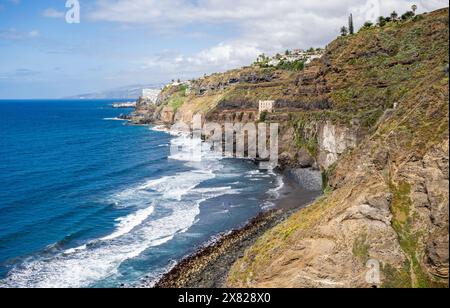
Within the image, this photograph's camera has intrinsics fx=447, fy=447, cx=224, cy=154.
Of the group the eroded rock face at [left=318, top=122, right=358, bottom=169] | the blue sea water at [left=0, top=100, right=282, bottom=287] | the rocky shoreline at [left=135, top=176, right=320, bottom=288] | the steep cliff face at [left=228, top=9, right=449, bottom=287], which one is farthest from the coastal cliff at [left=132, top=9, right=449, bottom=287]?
the eroded rock face at [left=318, top=122, right=358, bottom=169]

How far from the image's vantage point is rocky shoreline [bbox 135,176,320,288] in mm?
38031

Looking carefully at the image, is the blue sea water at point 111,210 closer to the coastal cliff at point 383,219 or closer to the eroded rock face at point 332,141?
the eroded rock face at point 332,141

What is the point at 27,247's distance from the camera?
45906 mm

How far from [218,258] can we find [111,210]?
21396 millimetres

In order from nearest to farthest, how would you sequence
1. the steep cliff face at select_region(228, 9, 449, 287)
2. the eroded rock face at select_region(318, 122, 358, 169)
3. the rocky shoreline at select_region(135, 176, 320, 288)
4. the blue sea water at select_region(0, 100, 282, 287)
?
the steep cliff face at select_region(228, 9, 449, 287) → the rocky shoreline at select_region(135, 176, 320, 288) → the blue sea water at select_region(0, 100, 282, 287) → the eroded rock face at select_region(318, 122, 358, 169)

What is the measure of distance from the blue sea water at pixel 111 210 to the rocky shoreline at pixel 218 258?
1.68 meters

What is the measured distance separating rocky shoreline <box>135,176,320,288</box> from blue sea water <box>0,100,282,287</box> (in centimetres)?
168

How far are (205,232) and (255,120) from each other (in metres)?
56.9

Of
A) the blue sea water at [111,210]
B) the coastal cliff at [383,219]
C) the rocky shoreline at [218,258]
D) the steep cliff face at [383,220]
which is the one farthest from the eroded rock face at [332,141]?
the steep cliff face at [383,220]

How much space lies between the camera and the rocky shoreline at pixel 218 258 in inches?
1497

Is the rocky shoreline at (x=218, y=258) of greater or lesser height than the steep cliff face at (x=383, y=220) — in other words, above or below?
below

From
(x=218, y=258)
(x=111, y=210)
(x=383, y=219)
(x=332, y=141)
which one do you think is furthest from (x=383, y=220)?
(x=332, y=141)

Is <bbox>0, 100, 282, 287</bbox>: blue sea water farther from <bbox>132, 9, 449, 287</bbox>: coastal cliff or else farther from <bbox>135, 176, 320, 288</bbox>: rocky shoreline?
<bbox>132, 9, 449, 287</bbox>: coastal cliff
